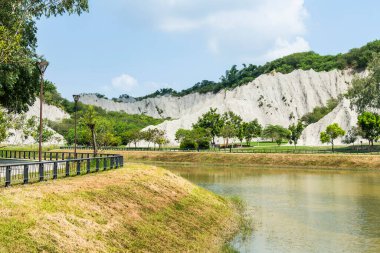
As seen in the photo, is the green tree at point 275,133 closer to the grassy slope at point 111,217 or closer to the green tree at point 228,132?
the green tree at point 228,132

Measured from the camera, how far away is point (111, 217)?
68.7 ft

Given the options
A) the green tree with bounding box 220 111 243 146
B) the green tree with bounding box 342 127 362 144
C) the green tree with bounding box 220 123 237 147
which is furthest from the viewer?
the green tree with bounding box 220 111 243 146

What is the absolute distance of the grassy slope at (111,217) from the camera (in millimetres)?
16188

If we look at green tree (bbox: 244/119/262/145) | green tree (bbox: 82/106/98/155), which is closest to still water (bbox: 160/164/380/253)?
green tree (bbox: 82/106/98/155)

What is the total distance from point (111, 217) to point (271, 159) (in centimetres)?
6773

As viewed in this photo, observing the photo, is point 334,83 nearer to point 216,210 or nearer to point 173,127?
point 173,127

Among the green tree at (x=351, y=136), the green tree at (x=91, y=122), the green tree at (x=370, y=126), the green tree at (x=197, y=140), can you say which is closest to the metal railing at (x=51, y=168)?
the green tree at (x=91, y=122)

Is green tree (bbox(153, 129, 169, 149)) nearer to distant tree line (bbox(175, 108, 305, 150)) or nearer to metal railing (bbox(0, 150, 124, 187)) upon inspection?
distant tree line (bbox(175, 108, 305, 150))

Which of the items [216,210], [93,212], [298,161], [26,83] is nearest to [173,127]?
[298,161]

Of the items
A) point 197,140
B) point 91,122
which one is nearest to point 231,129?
point 197,140

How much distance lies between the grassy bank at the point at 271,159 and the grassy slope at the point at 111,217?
51125 mm

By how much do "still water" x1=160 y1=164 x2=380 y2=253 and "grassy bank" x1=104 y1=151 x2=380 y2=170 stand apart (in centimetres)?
2465

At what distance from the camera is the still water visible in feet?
76.4

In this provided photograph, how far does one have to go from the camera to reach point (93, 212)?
20516 millimetres
